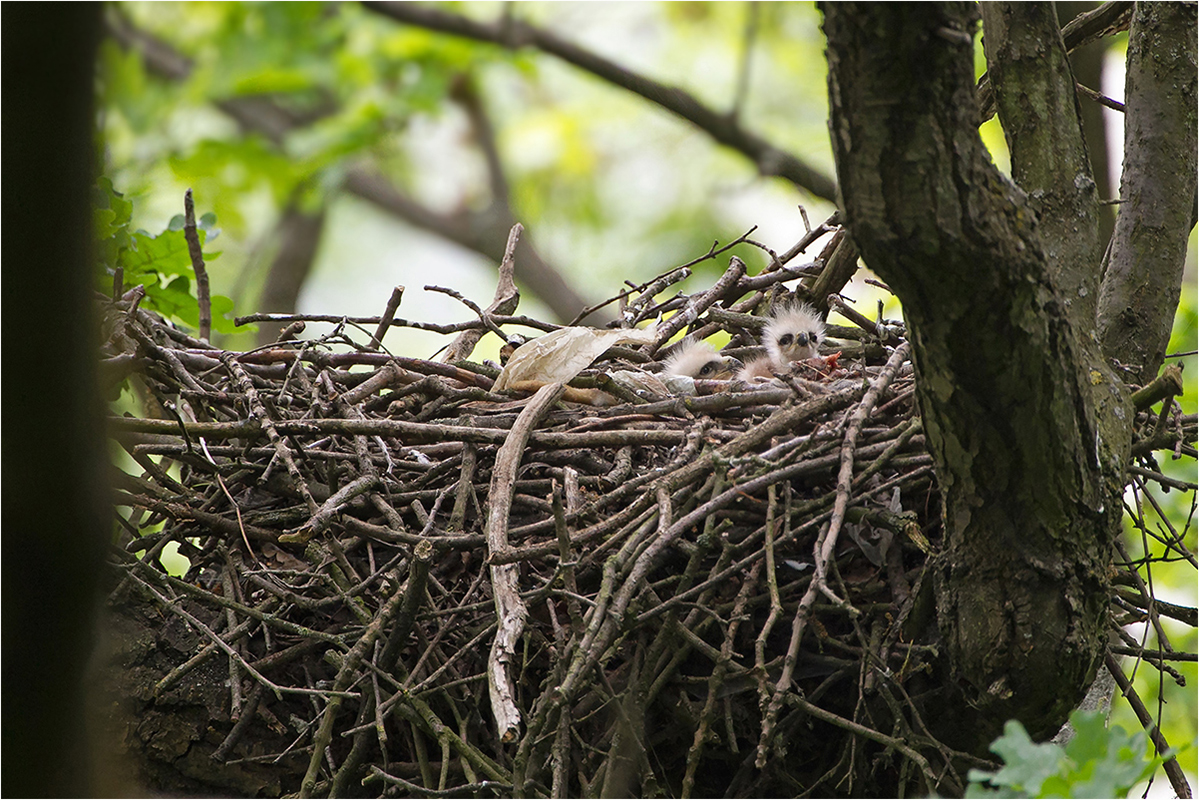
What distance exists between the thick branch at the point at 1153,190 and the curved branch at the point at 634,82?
2.49 ft

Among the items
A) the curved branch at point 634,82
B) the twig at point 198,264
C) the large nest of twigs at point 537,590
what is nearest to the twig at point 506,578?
the large nest of twigs at point 537,590

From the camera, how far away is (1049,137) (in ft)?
6.49

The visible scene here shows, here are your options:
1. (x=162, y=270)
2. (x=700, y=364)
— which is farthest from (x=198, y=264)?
(x=700, y=364)

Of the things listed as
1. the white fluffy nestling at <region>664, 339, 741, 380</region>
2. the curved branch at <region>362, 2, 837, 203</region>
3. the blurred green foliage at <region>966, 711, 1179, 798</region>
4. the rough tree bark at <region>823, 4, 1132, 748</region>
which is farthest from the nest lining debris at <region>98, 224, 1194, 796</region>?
the curved branch at <region>362, 2, 837, 203</region>

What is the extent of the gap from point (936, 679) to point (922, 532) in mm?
270

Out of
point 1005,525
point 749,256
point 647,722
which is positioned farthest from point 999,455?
point 749,256

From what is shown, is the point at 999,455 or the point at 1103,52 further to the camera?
the point at 1103,52

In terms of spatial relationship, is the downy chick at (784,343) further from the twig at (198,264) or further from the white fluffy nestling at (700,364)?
the twig at (198,264)

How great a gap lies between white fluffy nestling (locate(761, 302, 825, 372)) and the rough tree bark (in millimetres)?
885

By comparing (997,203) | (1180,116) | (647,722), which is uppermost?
(1180,116)

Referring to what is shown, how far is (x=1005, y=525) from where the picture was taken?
150 cm

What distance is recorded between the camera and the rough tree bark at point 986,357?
44.3 inches

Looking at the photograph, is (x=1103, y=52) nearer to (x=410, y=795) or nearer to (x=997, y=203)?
(x=997, y=203)

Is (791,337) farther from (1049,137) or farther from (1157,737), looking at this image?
(1157,737)
